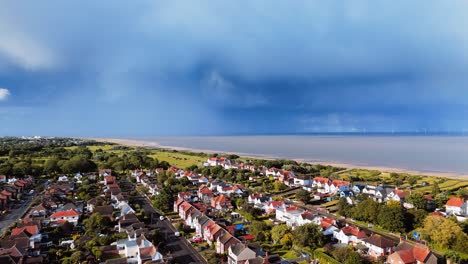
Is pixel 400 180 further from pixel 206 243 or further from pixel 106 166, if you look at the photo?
pixel 106 166

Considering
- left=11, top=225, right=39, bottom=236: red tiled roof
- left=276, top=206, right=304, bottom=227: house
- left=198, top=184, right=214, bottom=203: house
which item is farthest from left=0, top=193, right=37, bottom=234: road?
left=276, top=206, right=304, bottom=227: house

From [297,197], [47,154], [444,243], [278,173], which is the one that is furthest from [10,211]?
[47,154]

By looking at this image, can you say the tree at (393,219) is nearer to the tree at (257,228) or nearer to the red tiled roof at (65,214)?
the tree at (257,228)

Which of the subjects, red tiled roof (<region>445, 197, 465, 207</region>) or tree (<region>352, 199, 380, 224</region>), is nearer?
tree (<region>352, 199, 380, 224</region>)

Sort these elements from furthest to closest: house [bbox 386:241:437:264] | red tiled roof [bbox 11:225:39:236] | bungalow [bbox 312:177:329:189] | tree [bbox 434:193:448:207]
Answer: bungalow [bbox 312:177:329:189], tree [bbox 434:193:448:207], red tiled roof [bbox 11:225:39:236], house [bbox 386:241:437:264]

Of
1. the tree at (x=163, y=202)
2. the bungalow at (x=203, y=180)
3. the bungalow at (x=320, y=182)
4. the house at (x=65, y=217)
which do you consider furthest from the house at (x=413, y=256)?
the bungalow at (x=203, y=180)

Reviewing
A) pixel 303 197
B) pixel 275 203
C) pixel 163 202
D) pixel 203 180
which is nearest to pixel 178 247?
pixel 163 202

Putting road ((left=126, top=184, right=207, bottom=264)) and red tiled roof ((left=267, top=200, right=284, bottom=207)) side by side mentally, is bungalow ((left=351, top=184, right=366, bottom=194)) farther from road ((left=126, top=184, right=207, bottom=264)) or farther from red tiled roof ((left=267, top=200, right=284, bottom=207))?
road ((left=126, top=184, right=207, bottom=264))
